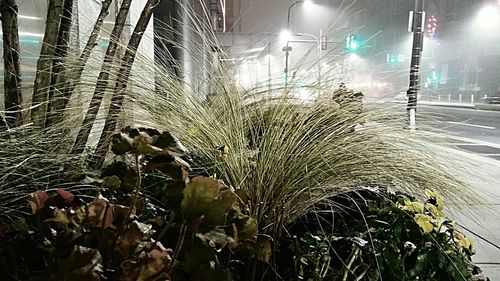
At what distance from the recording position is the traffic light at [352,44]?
6.95 feet

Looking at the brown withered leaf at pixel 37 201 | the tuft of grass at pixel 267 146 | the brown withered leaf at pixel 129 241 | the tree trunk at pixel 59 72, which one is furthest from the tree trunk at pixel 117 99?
the brown withered leaf at pixel 129 241

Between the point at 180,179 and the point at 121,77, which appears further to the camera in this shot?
the point at 121,77

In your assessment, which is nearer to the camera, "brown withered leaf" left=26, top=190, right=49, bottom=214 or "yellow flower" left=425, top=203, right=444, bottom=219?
"brown withered leaf" left=26, top=190, right=49, bottom=214

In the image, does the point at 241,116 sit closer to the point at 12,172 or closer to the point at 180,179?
the point at 12,172

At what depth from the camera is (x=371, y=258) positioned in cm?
106

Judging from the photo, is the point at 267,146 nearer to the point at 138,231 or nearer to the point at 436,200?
the point at 436,200

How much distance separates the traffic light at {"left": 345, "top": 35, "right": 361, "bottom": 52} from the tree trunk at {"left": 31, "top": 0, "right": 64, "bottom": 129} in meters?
1.21

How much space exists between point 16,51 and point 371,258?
1109mm

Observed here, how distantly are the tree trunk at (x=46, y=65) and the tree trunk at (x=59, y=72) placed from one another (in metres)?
0.02

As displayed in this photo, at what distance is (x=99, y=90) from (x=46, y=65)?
0.56 ft

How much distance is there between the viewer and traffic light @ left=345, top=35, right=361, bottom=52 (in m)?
2.12

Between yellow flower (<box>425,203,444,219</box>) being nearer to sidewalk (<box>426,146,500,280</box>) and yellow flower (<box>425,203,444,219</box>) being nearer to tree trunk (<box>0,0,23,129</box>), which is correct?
sidewalk (<box>426,146,500,280</box>)

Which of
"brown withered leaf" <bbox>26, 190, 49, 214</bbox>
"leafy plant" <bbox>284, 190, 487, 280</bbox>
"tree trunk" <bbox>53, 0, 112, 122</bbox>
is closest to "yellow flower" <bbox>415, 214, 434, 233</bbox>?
"leafy plant" <bbox>284, 190, 487, 280</bbox>

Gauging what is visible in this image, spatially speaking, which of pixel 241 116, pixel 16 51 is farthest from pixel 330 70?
pixel 16 51
